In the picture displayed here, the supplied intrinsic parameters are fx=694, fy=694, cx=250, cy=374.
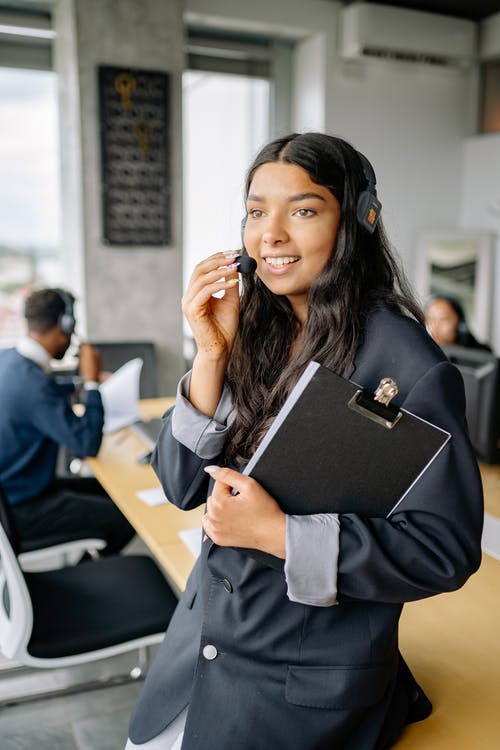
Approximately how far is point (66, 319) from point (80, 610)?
3.75 ft

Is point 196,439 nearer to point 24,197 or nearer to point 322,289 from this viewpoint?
point 322,289

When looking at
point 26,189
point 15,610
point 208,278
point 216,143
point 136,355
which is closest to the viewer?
point 208,278

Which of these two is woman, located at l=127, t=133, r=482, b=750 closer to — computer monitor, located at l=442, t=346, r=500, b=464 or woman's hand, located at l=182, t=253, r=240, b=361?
woman's hand, located at l=182, t=253, r=240, b=361

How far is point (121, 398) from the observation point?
2.98 metres

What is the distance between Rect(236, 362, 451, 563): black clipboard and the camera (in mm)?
809

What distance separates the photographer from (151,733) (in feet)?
3.62

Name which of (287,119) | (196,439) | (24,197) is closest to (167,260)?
(24,197)

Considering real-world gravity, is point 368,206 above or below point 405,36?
below

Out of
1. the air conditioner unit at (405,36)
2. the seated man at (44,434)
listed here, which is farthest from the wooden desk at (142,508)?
the air conditioner unit at (405,36)

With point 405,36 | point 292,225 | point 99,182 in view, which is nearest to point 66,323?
point 292,225

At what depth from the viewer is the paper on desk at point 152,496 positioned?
2.09m

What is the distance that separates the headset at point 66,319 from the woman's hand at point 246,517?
1858mm

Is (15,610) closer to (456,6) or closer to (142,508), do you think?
(142,508)

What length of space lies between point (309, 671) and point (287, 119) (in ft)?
16.4
